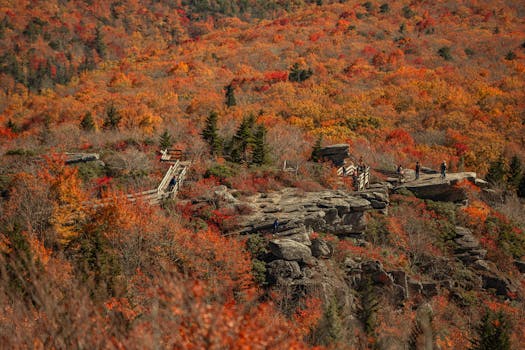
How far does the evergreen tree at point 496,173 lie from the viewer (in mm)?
41062

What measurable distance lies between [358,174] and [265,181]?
7742 mm

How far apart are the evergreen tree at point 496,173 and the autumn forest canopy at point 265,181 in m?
0.43

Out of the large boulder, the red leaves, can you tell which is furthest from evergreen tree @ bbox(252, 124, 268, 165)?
the red leaves

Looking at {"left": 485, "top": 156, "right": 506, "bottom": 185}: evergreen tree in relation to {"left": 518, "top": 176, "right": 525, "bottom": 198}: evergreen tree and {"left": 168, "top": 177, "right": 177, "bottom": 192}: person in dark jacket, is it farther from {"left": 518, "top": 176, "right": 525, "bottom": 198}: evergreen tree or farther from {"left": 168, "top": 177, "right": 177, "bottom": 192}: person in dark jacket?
{"left": 168, "top": 177, "right": 177, "bottom": 192}: person in dark jacket

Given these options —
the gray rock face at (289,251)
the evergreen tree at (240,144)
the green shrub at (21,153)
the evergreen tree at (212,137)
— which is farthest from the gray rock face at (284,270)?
the green shrub at (21,153)

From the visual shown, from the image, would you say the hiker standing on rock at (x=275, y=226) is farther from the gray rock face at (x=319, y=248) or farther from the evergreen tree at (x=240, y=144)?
the evergreen tree at (x=240, y=144)

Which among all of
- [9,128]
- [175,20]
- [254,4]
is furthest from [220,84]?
[254,4]

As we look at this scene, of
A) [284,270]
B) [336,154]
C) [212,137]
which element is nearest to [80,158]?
[212,137]

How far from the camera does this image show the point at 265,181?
1153 inches

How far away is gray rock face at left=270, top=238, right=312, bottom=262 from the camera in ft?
68.8

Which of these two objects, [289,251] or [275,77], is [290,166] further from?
[275,77]

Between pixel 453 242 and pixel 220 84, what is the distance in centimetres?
4991

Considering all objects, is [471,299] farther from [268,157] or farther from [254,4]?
[254,4]

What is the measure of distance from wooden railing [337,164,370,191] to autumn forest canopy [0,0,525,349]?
1615mm
